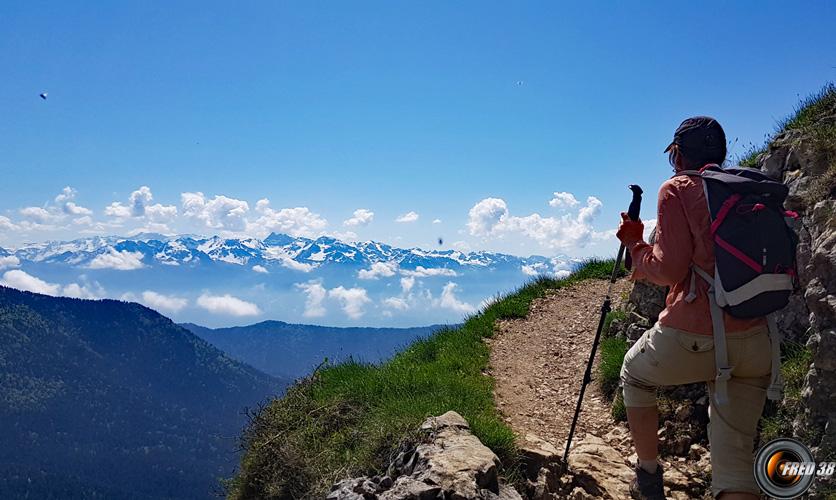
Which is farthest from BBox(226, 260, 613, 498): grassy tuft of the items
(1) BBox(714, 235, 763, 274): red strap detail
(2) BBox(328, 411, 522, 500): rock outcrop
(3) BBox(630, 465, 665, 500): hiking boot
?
(1) BBox(714, 235, 763, 274): red strap detail

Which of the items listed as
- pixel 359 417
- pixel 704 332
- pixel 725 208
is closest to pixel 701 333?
pixel 704 332

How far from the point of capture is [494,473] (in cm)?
602

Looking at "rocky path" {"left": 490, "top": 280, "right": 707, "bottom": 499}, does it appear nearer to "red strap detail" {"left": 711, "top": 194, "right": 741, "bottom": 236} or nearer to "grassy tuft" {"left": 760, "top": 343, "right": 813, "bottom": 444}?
"grassy tuft" {"left": 760, "top": 343, "right": 813, "bottom": 444}

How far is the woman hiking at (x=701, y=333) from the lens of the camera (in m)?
4.17

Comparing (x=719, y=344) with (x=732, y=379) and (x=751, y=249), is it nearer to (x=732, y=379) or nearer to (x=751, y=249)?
(x=732, y=379)

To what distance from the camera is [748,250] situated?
3.96m

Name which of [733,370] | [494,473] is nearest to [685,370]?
[733,370]

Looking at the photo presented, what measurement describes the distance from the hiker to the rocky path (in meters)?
2.48

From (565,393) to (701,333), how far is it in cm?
635

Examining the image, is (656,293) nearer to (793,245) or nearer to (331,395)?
(793,245)

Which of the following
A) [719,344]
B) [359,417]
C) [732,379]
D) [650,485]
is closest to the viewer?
[719,344]

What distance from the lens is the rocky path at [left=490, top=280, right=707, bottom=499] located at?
6809mm

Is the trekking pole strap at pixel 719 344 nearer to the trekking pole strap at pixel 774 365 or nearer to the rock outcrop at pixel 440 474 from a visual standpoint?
the trekking pole strap at pixel 774 365

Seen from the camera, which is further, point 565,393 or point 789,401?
point 565,393
